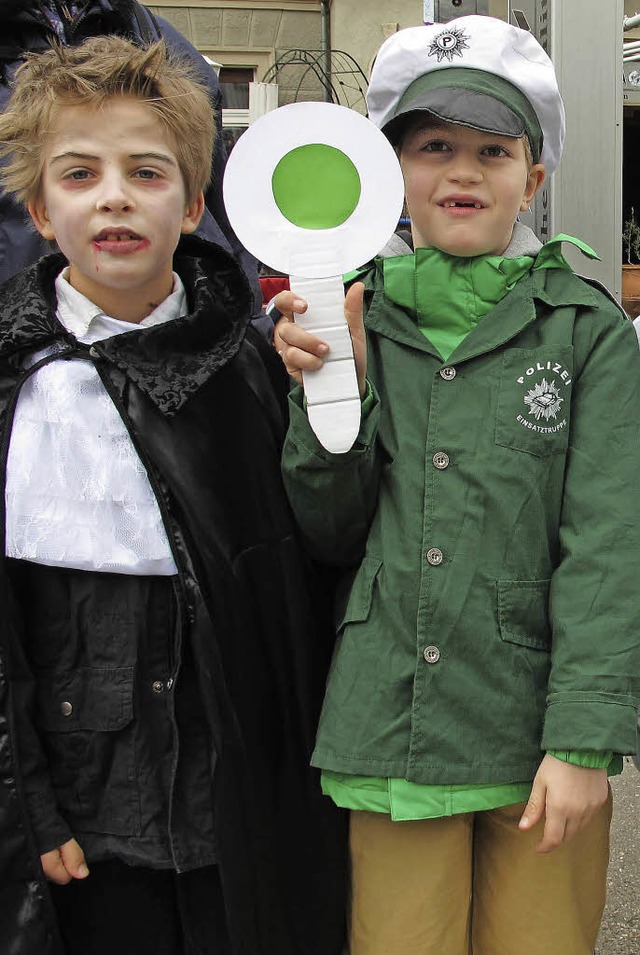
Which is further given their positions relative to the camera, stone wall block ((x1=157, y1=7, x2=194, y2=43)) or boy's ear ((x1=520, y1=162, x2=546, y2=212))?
stone wall block ((x1=157, y1=7, x2=194, y2=43))

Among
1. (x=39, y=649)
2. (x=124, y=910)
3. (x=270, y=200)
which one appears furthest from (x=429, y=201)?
(x=124, y=910)

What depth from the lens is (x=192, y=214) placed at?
5.11 ft

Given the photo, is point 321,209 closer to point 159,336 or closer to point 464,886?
point 159,336

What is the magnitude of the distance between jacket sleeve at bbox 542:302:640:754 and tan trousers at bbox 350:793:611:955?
240mm

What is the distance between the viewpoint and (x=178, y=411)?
141cm

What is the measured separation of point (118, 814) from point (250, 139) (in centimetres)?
101

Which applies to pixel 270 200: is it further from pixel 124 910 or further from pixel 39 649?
pixel 124 910

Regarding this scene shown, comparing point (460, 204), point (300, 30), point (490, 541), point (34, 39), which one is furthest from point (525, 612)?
point (300, 30)

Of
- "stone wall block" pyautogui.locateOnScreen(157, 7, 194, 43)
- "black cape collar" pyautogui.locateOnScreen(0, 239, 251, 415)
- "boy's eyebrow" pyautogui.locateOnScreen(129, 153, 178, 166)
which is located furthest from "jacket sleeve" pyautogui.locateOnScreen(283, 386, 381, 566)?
"stone wall block" pyautogui.locateOnScreen(157, 7, 194, 43)

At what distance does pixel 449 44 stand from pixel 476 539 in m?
0.79

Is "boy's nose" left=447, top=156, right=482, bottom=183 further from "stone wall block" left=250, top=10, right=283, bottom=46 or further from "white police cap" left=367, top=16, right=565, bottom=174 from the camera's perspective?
"stone wall block" left=250, top=10, right=283, bottom=46

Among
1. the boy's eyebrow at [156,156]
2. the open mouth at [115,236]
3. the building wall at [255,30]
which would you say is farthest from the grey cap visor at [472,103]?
the building wall at [255,30]

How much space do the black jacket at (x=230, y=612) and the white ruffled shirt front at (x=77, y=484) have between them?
1.0 inches

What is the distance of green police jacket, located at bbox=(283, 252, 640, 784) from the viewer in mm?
1356
